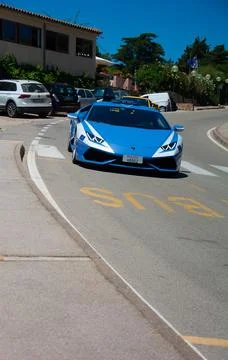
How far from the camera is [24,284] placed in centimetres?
479

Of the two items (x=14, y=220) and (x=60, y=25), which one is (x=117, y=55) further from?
(x=14, y=220)

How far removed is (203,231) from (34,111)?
20356 mm

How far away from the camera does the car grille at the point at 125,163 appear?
11047 millimetres

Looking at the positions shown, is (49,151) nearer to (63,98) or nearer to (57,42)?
(63,98)

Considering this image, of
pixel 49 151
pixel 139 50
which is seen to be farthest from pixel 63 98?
pixel 139 50

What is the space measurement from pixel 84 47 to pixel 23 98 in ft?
71.8

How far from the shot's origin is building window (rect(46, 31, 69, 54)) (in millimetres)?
43469

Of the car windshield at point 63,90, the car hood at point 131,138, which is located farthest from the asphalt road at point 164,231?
the car windshield at point 63,90

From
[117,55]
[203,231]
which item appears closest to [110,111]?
[203,231]

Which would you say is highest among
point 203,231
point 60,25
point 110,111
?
point 60,25

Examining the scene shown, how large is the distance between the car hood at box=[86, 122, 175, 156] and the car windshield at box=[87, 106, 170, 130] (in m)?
0.38

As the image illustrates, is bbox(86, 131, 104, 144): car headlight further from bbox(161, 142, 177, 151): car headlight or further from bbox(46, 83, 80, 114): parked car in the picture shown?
bbox(46, 83, 80, 114): parked car

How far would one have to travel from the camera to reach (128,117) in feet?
41.1

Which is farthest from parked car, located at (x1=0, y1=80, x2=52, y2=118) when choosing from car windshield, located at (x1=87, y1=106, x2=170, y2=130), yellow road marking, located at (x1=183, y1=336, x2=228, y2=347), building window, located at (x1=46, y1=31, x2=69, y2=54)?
yellow road marking, located at (x1=183, y1=336, x2=228, y2=347)
